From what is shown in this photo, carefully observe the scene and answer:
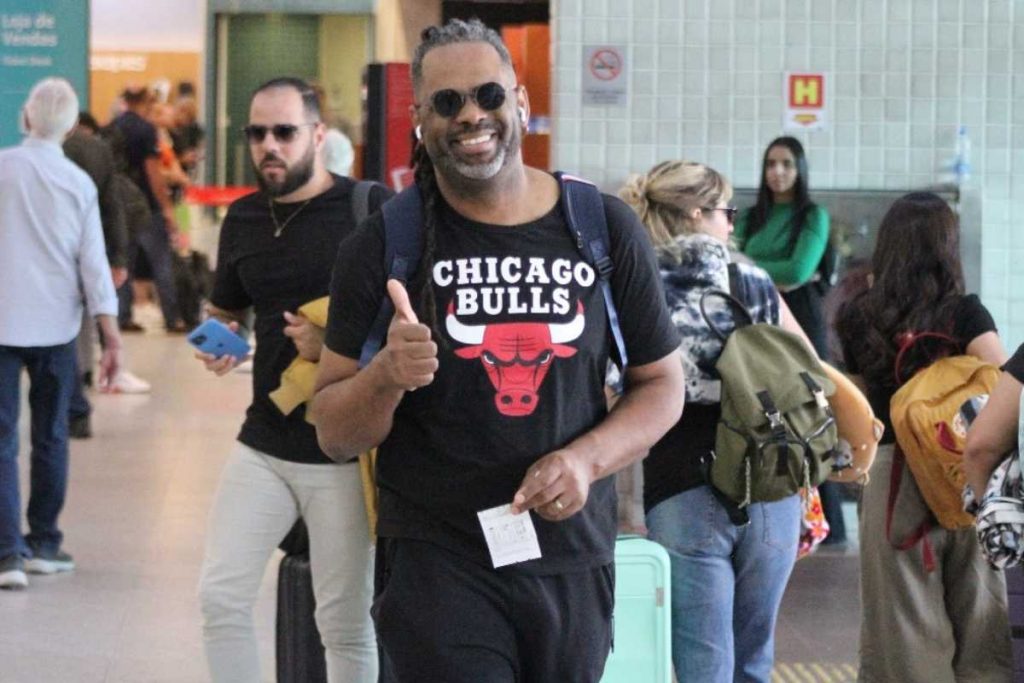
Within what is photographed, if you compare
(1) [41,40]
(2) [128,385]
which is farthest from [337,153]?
(2) [128,385]

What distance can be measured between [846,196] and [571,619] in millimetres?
5608

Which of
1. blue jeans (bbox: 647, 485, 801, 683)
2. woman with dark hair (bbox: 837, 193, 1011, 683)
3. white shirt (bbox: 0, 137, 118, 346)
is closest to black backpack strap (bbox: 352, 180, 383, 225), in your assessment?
blue jeans (bbox: 647, 485, 801, 683)

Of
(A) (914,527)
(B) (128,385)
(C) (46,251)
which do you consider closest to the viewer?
(A) (914,527)

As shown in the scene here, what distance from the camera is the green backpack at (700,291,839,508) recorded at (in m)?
4.42

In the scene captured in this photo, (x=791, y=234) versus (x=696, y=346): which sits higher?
(x=791, y=234)

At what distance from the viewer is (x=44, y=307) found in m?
7.38

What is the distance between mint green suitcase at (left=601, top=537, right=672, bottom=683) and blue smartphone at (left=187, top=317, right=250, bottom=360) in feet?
4.10

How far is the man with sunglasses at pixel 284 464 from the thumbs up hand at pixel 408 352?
66.1 inches

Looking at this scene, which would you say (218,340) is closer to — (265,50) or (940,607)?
(940,607)

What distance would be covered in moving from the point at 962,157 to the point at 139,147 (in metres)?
9.15

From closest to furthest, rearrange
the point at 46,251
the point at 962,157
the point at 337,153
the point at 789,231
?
the point at 46,251 → the point at 789,231 → the point at 962,157 → the point at 337,153

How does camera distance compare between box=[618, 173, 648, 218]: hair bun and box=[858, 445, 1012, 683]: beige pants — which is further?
Result: box=[858, 445, 1012, 683]: beige pants

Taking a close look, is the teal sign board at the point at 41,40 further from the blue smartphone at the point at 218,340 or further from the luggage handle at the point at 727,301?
the luggage handle at the point at 727,301

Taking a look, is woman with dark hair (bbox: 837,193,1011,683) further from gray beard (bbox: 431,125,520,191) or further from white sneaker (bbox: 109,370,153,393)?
white sneaker (bbox: 109,370,153,393)
